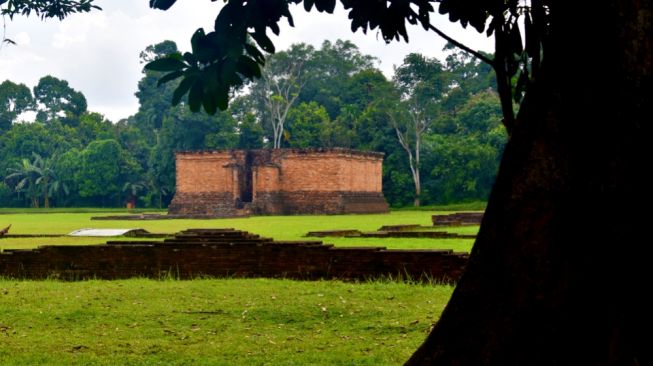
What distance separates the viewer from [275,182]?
33438 mm

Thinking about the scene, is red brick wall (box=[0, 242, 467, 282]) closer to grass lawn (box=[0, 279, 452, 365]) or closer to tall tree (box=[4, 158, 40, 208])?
grass lawn (box=[0, 279, 452, 365])

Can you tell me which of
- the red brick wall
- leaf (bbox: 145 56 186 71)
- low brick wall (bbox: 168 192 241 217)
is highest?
leaf (bbox: 145 56 186 71)

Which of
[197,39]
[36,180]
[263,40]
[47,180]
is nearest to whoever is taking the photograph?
[197,39]

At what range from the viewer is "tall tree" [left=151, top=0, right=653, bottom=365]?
215 cm

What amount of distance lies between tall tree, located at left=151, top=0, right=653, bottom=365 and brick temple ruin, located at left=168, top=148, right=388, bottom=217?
96.7ft

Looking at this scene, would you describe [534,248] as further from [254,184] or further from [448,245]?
[254,184]

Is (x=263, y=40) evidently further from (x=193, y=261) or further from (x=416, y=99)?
(x=416, y=99)

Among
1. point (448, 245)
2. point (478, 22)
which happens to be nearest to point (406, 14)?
point (478, 22)

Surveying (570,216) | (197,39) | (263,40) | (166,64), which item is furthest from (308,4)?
(570,216)

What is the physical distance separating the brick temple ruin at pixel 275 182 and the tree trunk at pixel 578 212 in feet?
96.8

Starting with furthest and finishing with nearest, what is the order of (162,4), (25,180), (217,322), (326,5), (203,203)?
1. (25,180)
2. (203,203)
3. (217,322)
4. (326,5)
5. (162,4)

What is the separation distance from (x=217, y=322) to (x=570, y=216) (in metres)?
3.95

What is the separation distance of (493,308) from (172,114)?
136 feet

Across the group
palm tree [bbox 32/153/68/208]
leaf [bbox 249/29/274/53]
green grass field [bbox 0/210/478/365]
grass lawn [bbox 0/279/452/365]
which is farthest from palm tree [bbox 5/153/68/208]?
leaf [bbox 249/29/274/53]
